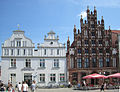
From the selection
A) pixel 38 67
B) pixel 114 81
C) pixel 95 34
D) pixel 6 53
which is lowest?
pixel 114 81

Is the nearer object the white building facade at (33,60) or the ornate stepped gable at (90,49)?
the white building facade at (33,60)

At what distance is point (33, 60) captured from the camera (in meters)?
46.9

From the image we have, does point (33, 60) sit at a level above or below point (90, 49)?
below

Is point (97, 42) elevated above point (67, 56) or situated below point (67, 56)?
above

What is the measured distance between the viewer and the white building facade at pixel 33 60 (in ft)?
152

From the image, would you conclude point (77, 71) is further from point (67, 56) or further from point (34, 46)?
point (34, 46)

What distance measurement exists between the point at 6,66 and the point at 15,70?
6.89 ft

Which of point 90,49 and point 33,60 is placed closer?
point 33,60

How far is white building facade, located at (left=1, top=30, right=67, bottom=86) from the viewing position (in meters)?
46.2

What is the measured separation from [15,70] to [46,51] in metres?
7.77

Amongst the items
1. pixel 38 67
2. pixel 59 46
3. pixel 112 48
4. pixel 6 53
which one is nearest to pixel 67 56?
pixel 59 46

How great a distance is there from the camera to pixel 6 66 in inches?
1816

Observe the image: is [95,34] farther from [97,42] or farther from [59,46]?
[59,46]

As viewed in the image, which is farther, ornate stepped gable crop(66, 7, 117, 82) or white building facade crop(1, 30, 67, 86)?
ornate stepped gable crop(66, 7, 117, 82)
